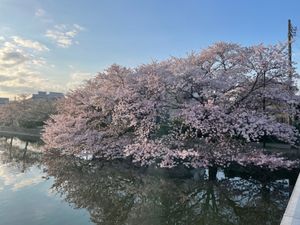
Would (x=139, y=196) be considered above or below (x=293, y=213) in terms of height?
below

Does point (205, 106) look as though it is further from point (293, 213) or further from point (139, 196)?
point (293, 213)

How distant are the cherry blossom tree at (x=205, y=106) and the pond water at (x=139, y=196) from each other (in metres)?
0.67

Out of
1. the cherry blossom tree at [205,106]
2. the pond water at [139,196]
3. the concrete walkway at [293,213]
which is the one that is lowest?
the pond water at [139,196]

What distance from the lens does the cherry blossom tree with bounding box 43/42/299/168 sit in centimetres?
938

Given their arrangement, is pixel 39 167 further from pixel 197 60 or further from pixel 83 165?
pixel 197 60

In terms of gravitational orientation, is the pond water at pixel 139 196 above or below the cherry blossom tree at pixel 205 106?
below

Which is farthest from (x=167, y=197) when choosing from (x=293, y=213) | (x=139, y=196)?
(x=293, y=213)

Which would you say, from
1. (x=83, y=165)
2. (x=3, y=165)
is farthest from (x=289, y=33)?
(x=3, y=165)

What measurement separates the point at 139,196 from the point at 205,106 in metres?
3.02

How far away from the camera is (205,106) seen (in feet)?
30.3

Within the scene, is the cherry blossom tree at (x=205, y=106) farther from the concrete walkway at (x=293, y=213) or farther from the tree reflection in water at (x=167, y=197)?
the concrete walkway at (x=293, y=213)

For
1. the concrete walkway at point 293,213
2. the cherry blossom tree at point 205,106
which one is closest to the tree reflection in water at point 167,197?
the cherry blossom tree at point 205,106

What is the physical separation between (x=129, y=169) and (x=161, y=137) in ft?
6.50

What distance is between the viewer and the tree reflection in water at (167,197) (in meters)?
6.86
